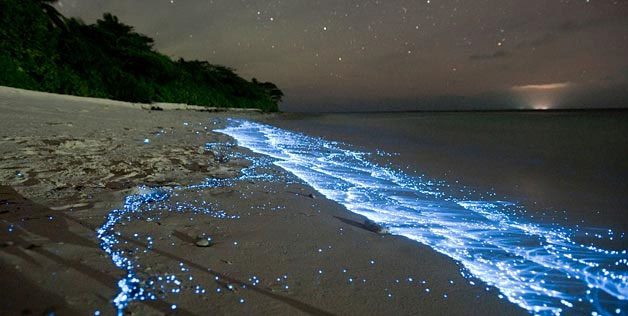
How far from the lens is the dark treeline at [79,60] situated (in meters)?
10.8

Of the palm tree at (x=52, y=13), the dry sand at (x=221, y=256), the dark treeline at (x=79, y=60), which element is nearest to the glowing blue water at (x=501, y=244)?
the dry sand at (x=221, y=256)

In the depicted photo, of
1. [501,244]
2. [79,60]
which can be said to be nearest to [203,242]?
[501,244]

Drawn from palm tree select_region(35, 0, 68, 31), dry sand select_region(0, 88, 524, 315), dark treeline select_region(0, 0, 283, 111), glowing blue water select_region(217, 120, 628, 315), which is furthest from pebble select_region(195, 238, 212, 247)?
palm tree select_region(35, 0, 68, 31)

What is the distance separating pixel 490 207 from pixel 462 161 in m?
3.16

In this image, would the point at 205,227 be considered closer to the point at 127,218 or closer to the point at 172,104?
the point at 127,218

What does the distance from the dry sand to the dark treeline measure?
402 inches

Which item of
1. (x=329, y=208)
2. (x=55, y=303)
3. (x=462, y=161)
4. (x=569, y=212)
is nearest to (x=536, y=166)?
(x=462, y=161)

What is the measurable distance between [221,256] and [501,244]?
1.73 meters

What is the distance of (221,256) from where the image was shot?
169cm

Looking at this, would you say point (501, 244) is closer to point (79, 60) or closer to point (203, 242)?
point (203, 242)

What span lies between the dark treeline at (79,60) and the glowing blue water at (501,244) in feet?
37.5

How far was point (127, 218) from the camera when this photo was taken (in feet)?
6.76

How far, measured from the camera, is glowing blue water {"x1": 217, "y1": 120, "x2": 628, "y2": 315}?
1.55 meters

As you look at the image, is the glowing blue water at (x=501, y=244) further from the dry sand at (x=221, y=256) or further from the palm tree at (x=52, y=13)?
the palm tree at (x=52, y=13)
